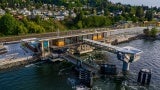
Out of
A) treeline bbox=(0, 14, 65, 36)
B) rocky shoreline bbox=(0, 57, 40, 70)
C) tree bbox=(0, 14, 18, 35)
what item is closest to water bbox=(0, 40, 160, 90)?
rocky shoreline bbox=(0, 57, 40, 70)

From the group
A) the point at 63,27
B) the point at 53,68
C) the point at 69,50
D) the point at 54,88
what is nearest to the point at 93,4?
the point at 63,27

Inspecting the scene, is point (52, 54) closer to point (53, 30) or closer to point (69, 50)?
point (69, 50)

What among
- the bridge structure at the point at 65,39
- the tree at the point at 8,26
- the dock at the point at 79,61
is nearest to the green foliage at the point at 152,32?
the bridge structure at the point at 65,39

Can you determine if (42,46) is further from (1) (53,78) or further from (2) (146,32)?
(2) (146,32)

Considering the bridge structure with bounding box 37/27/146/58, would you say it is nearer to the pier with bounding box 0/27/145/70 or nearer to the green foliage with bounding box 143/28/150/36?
the pier with bounding box 0/27/145/70

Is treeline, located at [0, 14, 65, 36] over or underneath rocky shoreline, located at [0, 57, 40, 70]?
over

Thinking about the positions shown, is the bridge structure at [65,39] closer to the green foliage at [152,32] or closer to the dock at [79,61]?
the dock at [79,61]

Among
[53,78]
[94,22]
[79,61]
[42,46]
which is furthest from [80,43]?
[94,22]

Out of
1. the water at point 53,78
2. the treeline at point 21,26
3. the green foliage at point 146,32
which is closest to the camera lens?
the water at point 53,78
